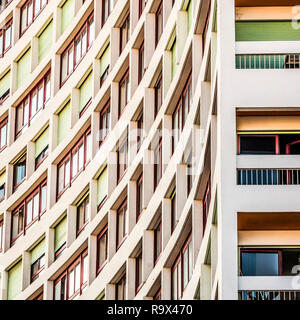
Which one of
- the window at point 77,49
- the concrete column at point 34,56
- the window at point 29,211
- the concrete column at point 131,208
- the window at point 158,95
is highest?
the concrete column at point 34,56

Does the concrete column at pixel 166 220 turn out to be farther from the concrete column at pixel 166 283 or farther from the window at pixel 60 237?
the window at pixel 60 237

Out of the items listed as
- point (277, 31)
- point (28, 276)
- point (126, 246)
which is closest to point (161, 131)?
point (126, 246)

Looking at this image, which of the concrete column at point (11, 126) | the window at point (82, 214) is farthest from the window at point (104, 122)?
the concrete column at point (11, 126)

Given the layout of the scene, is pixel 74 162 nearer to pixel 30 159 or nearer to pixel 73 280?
pixel 30 159

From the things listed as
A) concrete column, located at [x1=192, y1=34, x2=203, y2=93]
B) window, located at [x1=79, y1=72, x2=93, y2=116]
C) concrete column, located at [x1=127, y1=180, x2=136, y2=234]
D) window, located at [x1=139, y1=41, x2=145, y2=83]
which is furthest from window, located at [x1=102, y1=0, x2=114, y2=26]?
concrete column, located at [x1=192, y1=34, x2=203, y2=93]

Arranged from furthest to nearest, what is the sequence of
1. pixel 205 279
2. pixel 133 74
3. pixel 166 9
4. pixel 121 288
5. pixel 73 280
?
1. pixel 73 280
2. pixel 133 74
3. pixel 121 288
4. pixel 166 9
5. pixel 205 279

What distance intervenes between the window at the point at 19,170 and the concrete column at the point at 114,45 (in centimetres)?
927

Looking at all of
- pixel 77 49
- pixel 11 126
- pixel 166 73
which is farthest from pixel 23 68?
pixel 166 73

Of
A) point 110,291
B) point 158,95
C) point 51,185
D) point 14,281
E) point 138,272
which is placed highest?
point 158,95

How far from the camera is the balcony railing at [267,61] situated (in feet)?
120

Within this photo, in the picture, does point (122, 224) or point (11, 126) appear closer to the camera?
point (122, 224)

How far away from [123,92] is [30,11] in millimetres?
11059

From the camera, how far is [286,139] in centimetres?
3669

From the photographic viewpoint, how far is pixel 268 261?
1395 inches
